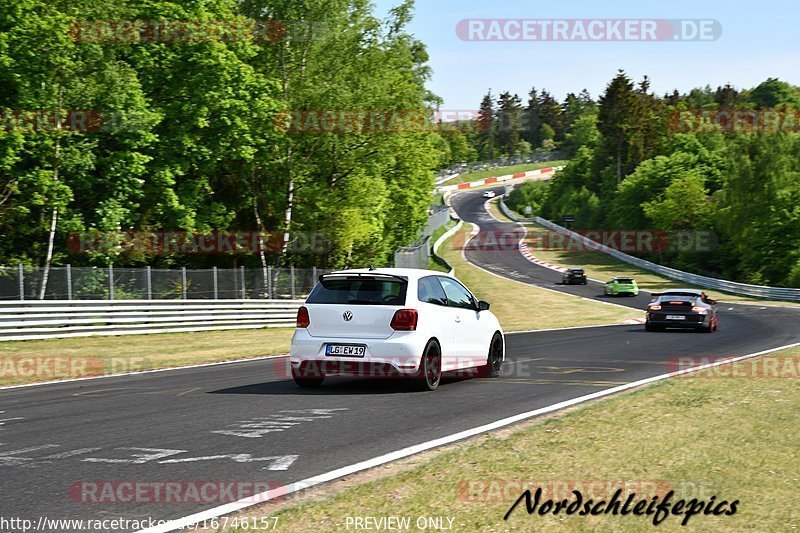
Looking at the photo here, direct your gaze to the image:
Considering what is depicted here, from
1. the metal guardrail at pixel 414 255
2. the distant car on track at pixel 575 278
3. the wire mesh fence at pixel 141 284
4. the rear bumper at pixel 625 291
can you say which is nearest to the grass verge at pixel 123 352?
the wire mesh fence at pixel 141 284

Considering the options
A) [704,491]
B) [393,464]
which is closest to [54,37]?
[393,464]

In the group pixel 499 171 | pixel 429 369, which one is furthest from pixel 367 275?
pixel 499 171

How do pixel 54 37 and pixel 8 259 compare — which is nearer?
pixel 54 37

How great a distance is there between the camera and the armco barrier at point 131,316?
23.9 meters

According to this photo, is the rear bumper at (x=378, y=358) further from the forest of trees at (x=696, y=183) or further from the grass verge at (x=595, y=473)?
the forest of trees at (x=696, y=183)

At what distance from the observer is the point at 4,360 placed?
1878cm

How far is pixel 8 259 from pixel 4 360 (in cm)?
1464

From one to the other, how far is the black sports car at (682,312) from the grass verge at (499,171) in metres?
140

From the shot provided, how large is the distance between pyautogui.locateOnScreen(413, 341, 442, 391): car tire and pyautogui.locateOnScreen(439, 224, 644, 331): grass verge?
1810cm

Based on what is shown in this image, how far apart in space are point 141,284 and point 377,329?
1819cm

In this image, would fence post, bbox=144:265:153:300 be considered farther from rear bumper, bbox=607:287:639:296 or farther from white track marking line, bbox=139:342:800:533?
rear bumper, bbox=607:287:639:296

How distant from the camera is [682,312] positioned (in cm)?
2739

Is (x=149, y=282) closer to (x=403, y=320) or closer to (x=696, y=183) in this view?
(x=403, y=320)

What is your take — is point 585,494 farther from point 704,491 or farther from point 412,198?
point 412,198
